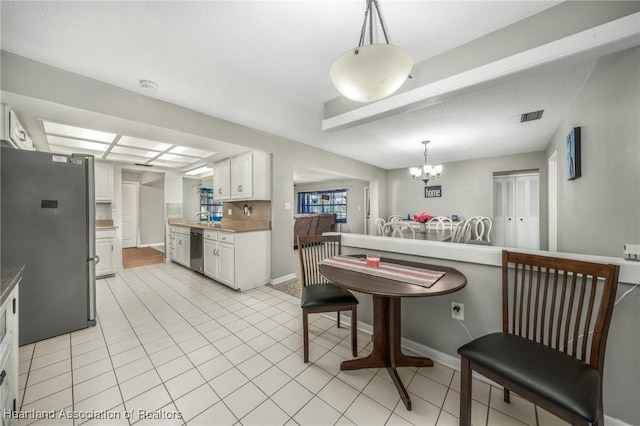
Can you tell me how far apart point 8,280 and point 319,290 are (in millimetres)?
1810

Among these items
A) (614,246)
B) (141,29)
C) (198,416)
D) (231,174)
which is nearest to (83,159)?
(141,29)

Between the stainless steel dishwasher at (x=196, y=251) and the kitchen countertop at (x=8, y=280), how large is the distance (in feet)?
8.54

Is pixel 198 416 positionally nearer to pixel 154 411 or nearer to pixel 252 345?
pixel 154 411

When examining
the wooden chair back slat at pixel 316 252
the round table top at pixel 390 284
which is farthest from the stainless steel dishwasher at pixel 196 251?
the round table top at pixel 390 284

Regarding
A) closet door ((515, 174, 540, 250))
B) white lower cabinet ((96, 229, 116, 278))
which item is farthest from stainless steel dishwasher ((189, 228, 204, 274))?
closet door ((515, 174, 540, 250))

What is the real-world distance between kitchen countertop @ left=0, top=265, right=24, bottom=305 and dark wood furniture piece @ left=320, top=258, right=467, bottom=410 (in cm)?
154

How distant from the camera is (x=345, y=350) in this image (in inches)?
77.9

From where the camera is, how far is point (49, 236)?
Answer: 7.05 feet

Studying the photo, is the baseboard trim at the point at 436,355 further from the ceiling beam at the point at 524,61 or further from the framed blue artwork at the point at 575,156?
the ceiling beam at the point at 524,61

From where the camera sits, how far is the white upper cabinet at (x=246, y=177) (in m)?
3.67

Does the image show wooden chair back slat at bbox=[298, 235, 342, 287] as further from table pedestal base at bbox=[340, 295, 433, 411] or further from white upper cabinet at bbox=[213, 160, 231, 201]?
white upper cabinet at bbox=[213, 160, 231, 201]

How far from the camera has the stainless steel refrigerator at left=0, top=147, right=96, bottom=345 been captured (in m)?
2.00

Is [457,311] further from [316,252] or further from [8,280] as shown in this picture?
[8,280]

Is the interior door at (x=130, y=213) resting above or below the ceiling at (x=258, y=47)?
below
